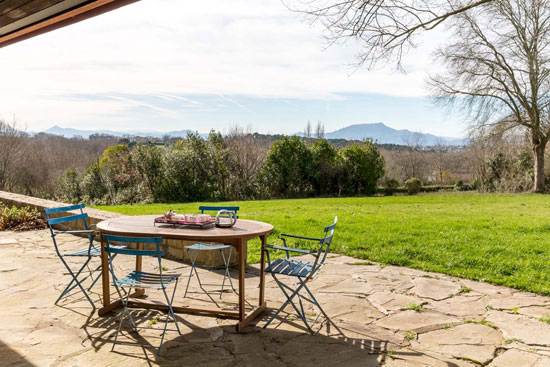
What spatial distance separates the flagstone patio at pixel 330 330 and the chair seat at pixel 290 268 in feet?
1.54

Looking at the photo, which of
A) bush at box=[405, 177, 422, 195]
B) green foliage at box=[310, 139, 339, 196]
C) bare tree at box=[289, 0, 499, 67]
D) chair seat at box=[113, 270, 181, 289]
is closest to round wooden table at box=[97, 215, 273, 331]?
chair seat at box=[113, 270, 181, 289]

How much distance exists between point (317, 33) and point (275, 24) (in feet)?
2.43

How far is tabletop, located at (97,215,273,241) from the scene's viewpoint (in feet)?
10.5

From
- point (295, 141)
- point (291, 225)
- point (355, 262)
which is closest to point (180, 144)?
point (295, 141)

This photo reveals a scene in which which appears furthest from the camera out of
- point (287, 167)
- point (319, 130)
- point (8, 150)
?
point (319, 130)

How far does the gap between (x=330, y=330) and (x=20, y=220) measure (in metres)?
7.24

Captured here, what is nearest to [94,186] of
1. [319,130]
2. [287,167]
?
[287,167]

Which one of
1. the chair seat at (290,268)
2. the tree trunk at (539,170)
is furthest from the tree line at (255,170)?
the chair seat at (290,268)

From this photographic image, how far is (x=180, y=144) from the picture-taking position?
20.8 meters

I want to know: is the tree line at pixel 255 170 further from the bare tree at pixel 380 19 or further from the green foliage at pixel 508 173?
the bare tree at pixel 380 19

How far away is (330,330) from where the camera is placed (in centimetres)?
334

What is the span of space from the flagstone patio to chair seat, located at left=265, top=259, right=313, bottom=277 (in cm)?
47

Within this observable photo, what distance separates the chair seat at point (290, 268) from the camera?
134 inches

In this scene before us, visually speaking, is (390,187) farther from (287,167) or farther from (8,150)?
(8,150)
